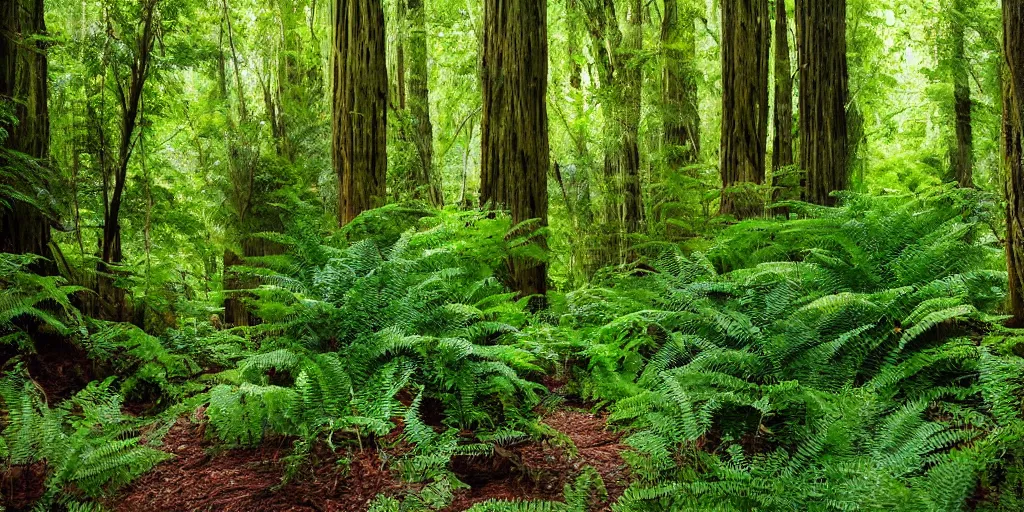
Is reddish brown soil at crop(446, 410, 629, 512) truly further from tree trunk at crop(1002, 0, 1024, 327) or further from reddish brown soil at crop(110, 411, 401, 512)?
tree trunk at crop(1002, 0, 1024, 327)

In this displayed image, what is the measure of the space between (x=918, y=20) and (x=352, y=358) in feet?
58.1

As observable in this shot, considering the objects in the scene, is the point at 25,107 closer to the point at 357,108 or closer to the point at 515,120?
the point at 357,108

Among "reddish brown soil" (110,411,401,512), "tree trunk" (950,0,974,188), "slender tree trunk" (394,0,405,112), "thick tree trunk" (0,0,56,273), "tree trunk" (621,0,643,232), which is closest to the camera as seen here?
"reddish brown soil" (110,411,401,512)

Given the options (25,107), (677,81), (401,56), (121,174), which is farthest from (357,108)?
(677,81)

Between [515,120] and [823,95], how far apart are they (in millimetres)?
3758

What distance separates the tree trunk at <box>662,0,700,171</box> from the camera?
10062 mm

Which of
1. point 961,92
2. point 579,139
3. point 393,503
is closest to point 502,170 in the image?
point 393,503

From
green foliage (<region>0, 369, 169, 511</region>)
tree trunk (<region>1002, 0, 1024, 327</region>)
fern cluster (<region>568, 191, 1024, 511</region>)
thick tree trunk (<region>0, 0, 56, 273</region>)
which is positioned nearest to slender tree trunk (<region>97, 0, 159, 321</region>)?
thick tree trunk (<region>0, 0, 56, 273</region>)

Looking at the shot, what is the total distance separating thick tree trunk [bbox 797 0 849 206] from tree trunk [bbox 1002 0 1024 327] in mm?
4603

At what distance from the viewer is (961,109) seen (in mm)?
11617

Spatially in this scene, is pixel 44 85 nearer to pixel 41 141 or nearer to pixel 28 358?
pixel 41 141

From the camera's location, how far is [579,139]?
10984 mm

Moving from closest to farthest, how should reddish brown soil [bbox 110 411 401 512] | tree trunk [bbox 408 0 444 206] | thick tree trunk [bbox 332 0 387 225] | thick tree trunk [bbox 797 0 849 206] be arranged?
reddish brown soil [bbox 110 411 401 512], thick tree trunk [bbox 332 0 387 225], thick tree trunk [bbox 797 0 849 206], tree trunk [bbox 408 0 444 206]

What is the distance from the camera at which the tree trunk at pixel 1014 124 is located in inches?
119
